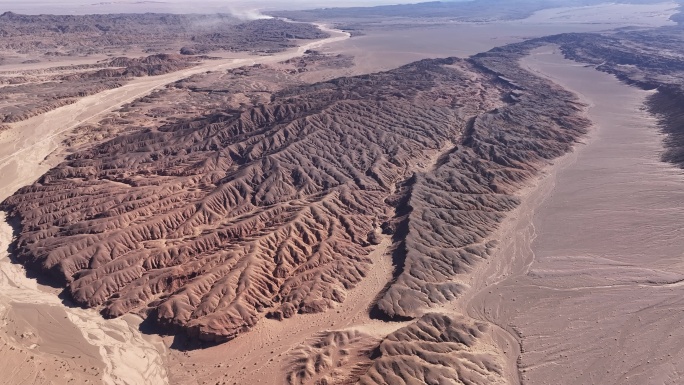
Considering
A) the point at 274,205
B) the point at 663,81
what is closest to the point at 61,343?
the point at 274,205

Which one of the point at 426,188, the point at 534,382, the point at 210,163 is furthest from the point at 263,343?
the point at 210,163

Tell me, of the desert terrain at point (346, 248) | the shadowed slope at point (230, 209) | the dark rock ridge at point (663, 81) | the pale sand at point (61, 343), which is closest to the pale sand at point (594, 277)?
the desert terrain at point (346, 248)

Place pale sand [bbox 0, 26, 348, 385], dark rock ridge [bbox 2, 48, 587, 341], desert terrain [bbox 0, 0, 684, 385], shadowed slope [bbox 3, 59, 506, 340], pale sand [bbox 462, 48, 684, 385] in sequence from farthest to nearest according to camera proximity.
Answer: dark rock ridge [bbox 2, 48, 587, 341]
shadowed slope [bbox 3, 59, 506, 340]
desert terrain [bbox 0, 0, 684, 385]
pale sand [bbox 462, 48, 684, 385]
pale sand [bbox 0, 26, 348, 385]

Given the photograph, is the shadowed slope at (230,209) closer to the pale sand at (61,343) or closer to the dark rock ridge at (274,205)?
the dark rock ridge at (274,205)

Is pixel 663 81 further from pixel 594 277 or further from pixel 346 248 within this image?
pixel 346 248

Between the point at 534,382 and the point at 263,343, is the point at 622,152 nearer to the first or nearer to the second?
the point at 534,382

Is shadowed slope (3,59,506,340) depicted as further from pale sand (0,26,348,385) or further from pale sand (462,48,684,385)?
pale sand (462,48,684,385)

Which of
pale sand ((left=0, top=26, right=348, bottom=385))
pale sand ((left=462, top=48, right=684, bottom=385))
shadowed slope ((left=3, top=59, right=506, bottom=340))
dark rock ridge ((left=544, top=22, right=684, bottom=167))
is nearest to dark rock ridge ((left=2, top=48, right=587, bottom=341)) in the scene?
shadowed slope ((left=3, top=59, right=506, bottom=340))
